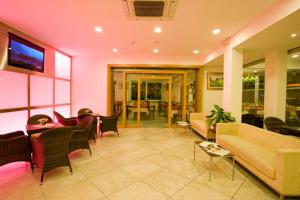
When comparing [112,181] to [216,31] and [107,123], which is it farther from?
[216,31]

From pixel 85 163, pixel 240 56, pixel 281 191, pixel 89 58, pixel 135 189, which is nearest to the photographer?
pixel 281 191

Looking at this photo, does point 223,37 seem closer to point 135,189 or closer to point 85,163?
point 135,189

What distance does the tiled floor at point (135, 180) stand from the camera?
2316 mm

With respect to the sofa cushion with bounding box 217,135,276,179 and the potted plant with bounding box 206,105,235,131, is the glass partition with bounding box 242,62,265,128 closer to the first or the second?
the potted plant with bounding box 206,105,235,131

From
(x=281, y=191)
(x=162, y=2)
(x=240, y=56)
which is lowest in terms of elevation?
(x=281, y=191)

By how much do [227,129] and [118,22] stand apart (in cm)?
384

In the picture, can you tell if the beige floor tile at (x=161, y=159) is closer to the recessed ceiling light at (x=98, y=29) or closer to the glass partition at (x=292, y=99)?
the recessed ceiling light at (x=98, y=29)

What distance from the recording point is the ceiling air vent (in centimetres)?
278

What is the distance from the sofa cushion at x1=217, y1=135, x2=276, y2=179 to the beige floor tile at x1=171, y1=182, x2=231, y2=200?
745mm

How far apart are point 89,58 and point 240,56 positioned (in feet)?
18.9

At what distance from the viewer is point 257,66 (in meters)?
6.95

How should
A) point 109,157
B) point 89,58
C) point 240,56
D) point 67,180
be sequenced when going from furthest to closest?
point 89,58
point 240,56
point 109,157
point 67,180

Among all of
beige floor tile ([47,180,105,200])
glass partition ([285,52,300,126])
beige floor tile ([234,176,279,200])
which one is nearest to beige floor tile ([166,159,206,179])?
beige floor tile ([234,176,279,200])

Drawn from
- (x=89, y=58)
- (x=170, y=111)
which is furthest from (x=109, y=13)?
(x=170, y=111)
